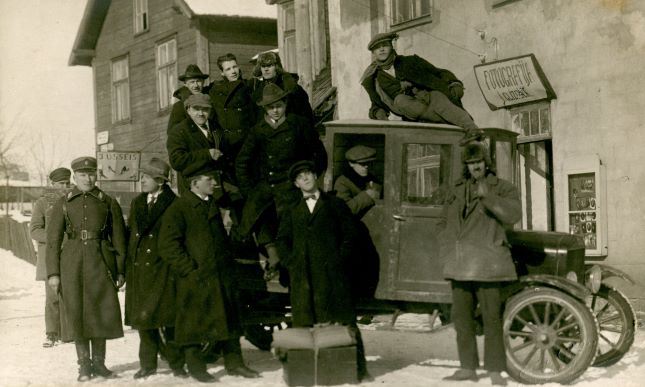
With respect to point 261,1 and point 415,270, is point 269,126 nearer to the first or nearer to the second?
point 415,270

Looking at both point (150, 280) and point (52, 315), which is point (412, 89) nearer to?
point (150, 280)

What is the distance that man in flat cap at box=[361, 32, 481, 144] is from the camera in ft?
24.5

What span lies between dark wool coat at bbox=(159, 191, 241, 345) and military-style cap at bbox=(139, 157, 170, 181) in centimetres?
50

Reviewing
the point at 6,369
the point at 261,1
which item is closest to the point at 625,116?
the point at 6,369

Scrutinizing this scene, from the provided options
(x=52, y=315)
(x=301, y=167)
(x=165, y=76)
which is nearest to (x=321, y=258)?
(x=301, y=167)

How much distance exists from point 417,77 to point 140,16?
1779 cm

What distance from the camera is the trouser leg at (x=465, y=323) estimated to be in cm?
617

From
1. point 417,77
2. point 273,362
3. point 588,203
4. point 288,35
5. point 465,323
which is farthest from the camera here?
point 288,35

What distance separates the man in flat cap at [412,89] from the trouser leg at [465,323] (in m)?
1.70

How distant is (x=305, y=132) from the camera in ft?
23.5

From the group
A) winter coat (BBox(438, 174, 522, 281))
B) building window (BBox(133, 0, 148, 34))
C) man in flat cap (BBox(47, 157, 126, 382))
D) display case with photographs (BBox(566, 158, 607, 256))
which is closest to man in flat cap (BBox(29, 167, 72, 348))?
man in flat cap (BBox(47, 157, 126, 382))

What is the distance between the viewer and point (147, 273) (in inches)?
276

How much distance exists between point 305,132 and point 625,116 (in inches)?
192

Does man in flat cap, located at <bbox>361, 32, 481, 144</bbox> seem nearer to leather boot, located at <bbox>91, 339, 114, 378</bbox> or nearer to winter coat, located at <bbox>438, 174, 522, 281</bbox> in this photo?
winter coat, located at <bbox>438, 174, 522, 281</bbox>
